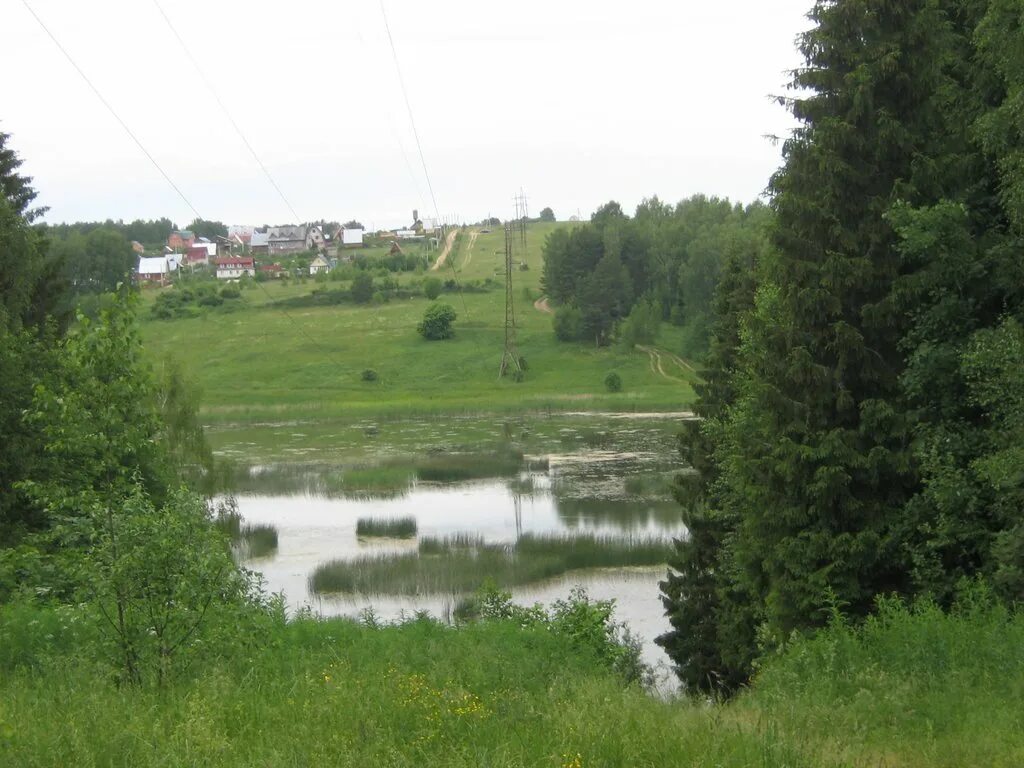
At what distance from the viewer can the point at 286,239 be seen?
18500cm

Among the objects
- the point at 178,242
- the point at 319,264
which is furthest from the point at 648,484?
the point at 178,242

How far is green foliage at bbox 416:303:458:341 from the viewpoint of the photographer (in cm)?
8350

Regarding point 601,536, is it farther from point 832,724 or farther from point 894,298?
point 832,724

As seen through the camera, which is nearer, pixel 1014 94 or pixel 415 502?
pixel 1014 94

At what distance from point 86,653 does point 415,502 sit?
109 feet

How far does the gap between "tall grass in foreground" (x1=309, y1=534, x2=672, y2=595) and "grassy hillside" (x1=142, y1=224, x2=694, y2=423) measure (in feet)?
109

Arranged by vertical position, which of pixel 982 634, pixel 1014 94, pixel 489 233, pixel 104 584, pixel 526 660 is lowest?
pixel 526 660

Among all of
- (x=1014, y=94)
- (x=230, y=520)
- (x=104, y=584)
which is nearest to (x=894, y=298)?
(x=1014, y=94)

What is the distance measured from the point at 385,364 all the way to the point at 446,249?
7195 centimetres

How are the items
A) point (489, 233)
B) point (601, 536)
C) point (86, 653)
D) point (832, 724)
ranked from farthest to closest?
1. point (489, 233)
2. point (601, 536)
3. point (86, 653)
4. point (832, 724)

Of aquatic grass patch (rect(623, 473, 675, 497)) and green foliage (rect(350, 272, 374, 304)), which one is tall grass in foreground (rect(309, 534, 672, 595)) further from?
green foliage (rect(350, 272, 374, 304))

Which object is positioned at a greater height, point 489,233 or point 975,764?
point 489,233

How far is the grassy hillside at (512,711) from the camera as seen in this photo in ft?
21.3

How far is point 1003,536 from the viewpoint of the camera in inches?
484
